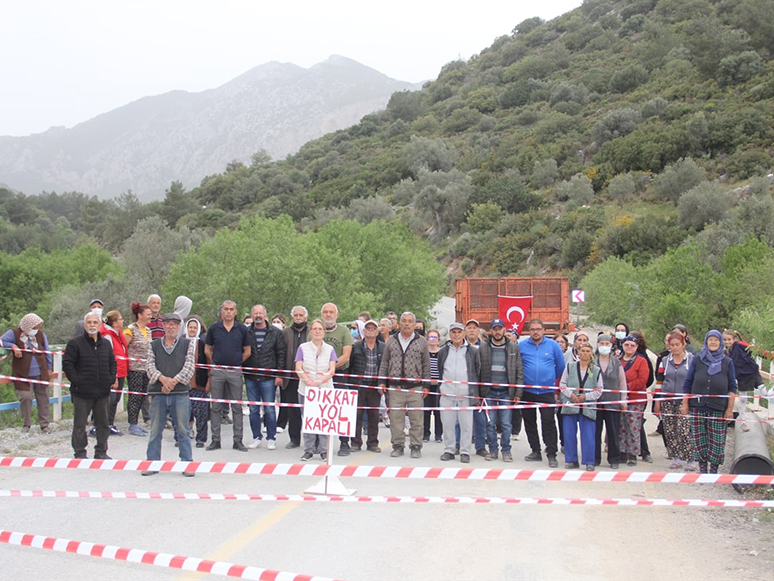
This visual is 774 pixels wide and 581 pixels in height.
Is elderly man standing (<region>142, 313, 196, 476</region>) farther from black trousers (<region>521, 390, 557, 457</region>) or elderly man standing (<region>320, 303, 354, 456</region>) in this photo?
black trousers (<region>521, 390, 557, 457</region>)

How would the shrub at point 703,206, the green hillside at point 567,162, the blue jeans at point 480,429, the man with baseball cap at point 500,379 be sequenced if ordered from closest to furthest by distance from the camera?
the man with baseball cap at point 500,379, the blue jeans at point 480,429, the shrub at point 703,206, the green hillside at point 567,162

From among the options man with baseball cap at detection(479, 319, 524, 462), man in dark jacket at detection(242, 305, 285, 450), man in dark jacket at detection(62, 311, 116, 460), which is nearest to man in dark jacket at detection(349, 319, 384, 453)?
man in dark jacket at detection(242, 305, 285, 450)

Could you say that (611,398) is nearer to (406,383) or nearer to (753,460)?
(753,460)

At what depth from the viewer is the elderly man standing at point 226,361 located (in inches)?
423

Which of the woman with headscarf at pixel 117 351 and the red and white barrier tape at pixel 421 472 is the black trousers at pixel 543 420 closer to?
the red and white barrier tape at pixel 421 472

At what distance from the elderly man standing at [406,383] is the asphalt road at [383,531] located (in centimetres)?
169

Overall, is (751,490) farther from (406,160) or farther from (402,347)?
(406,160)

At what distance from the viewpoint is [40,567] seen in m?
5.82

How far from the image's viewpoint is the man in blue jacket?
427 inches

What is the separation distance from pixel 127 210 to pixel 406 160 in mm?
37217

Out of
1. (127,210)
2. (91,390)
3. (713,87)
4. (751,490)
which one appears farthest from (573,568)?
(127,210)

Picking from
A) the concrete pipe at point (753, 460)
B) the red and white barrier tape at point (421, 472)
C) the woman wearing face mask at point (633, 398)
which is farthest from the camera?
the woman wearing face mask at point (633, 398)

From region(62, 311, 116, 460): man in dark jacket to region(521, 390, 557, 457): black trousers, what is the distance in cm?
567

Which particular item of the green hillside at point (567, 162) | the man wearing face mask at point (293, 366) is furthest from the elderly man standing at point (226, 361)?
the green hillside at point (567, 162)
